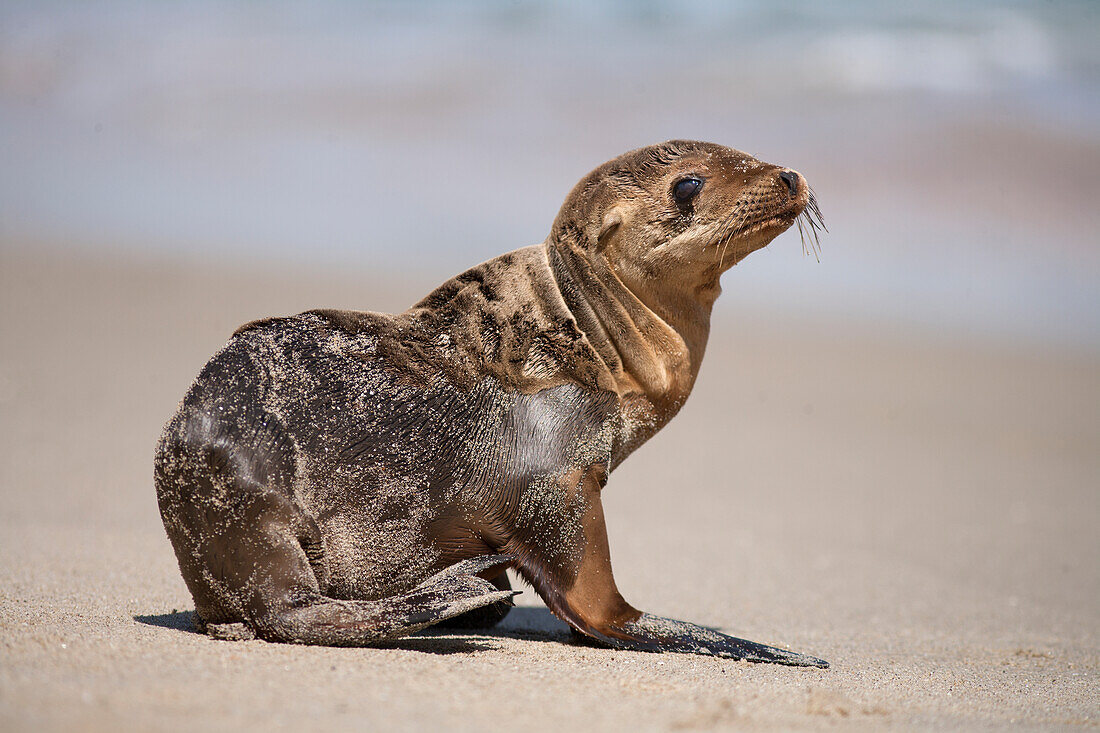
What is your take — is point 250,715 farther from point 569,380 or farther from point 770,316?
point 770,316

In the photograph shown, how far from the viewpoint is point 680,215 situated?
15.7 ft

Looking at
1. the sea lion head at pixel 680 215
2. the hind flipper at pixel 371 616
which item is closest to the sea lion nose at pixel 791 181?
the sea lion head at pixel 680 215

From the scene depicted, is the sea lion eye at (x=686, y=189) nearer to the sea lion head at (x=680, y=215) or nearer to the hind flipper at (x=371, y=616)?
the sea lion head at (x=680, y=215)

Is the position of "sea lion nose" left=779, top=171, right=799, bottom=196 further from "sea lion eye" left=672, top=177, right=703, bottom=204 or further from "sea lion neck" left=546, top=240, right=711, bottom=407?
"sea lion neck" left=546, top=240, right=711, bottom=407

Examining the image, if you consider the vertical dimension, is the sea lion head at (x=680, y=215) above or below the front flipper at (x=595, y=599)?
above

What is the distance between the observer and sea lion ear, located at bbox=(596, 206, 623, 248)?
15.7 ft

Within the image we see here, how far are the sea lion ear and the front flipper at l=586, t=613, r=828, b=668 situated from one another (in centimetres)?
166

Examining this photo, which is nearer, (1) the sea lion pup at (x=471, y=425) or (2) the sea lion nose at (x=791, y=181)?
(1) the sea lion pup at (x=471, y=425)

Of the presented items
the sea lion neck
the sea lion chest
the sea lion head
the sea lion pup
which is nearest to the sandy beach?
the sea lion pup

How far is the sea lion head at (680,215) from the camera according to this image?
187 inches

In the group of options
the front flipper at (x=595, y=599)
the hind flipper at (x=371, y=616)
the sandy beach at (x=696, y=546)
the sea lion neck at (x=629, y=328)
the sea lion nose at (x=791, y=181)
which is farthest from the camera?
the sea lion nose at (x=791, y=181)

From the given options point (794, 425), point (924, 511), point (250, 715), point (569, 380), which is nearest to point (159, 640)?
point (250, 715)

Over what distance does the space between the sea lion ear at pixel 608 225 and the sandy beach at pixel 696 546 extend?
1788 millimetres

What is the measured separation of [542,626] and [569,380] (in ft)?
5.06
